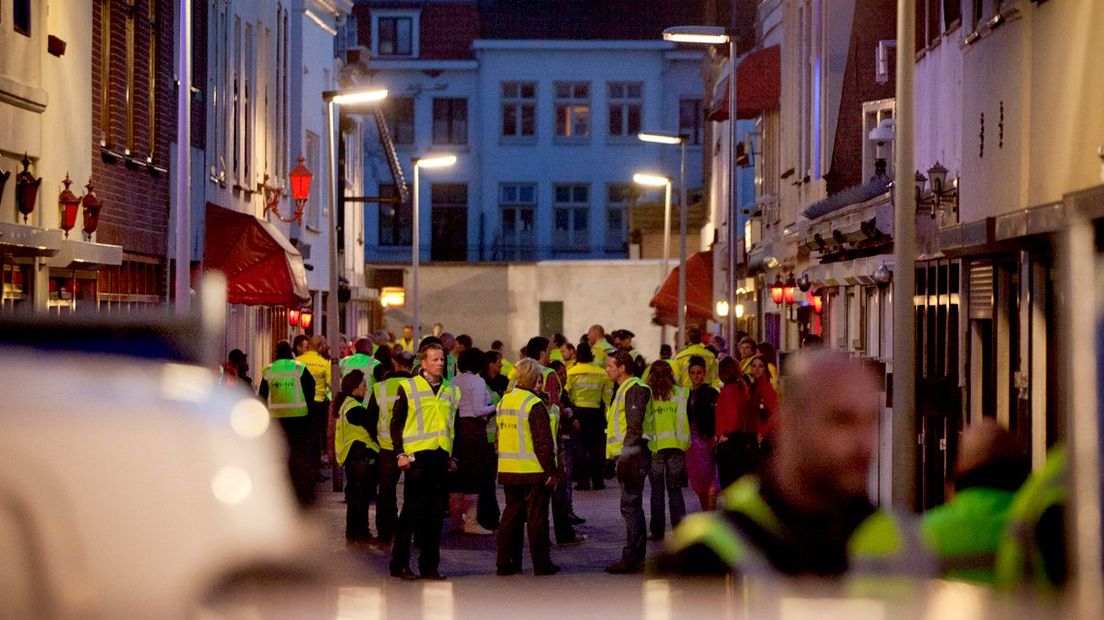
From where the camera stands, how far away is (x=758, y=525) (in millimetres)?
4305

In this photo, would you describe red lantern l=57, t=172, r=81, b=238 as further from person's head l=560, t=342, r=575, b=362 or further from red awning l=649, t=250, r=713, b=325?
red awning l=649, t=250, r=713, b=325

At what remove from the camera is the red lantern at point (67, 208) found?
72.2 feet

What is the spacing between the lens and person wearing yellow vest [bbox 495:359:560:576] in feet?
54.9

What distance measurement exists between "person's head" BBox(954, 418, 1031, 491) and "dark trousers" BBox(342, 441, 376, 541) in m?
14.0

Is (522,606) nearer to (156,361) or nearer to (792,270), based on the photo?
(156,361)

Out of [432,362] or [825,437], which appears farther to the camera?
[432,362]

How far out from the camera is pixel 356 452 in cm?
1967

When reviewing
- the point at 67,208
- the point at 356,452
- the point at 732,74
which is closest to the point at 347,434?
the point at 356,452

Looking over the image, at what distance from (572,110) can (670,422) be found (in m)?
55.7

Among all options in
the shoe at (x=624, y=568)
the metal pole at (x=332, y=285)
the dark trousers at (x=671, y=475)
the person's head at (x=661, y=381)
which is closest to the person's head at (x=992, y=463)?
the shoe at (x=624, y=568)

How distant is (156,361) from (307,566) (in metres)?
0.70

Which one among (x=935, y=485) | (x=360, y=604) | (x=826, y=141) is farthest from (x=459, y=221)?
(x=360, y=604)

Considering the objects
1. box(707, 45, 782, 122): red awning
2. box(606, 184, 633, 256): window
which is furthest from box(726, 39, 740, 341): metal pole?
box(606, 184, 633, 256): window

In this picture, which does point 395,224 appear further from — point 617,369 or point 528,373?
point 528,373
